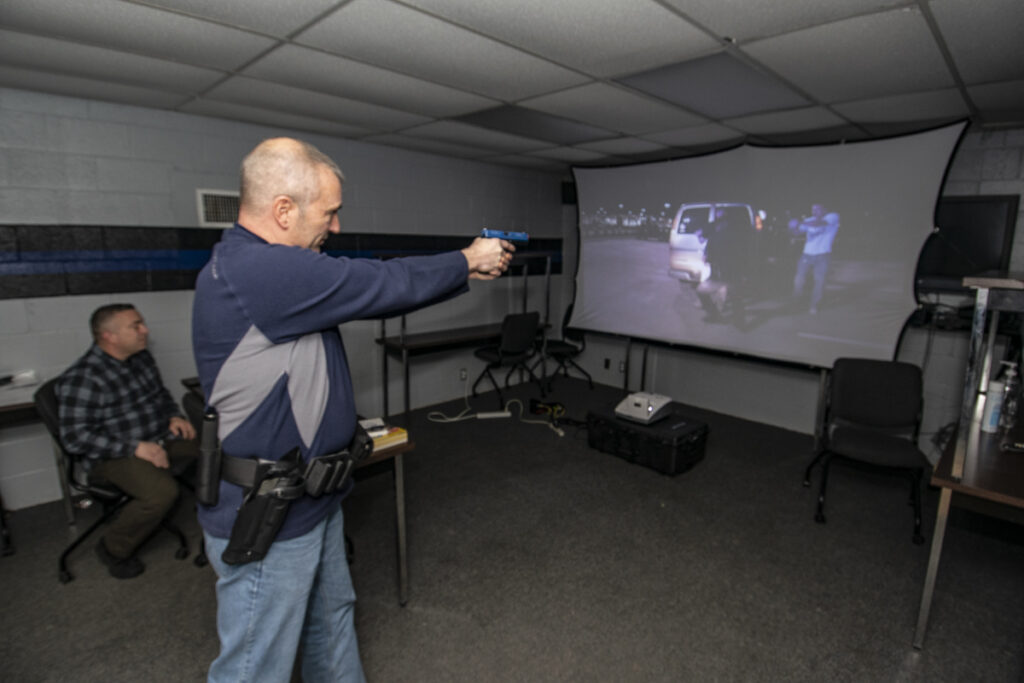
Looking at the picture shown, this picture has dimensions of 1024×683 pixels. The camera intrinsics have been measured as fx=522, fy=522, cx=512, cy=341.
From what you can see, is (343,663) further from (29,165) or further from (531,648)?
(29,165)

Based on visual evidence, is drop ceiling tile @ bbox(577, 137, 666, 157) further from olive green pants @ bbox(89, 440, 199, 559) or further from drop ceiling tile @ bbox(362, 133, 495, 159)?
olive green pants @ bbox(89, 440, 199, 559)

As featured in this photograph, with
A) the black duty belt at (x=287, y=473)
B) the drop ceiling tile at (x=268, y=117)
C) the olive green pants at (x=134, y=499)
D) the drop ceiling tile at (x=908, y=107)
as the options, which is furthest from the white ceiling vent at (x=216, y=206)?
the drop ceiling tile at (x=908, y=107)

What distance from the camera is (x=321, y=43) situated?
6.61 ft

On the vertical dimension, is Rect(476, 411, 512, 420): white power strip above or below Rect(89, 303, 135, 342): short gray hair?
below

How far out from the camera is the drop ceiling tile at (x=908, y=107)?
102 inches

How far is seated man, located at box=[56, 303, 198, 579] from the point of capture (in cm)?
235

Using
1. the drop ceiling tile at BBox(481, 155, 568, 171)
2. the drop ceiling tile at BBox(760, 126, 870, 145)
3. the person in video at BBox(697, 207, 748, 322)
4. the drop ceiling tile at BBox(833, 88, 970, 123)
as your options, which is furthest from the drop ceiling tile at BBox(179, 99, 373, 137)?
the drop ceiling tile at BBox(833, 88, 970, 123)

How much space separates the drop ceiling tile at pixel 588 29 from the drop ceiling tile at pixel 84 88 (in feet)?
6.27

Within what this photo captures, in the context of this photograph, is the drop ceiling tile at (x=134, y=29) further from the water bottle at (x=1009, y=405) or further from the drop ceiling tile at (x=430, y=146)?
the water bottle at (x=1009, y=405)

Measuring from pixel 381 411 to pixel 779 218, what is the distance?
350cm

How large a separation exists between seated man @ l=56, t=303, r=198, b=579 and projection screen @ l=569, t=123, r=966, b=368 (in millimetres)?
3760

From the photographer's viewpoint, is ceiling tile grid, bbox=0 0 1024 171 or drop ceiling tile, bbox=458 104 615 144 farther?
drop ceiling tile, bbox=458 104 615 144

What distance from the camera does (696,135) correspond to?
3.59 meters


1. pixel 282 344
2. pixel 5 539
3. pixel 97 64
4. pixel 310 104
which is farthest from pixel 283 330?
pixel 5 539
